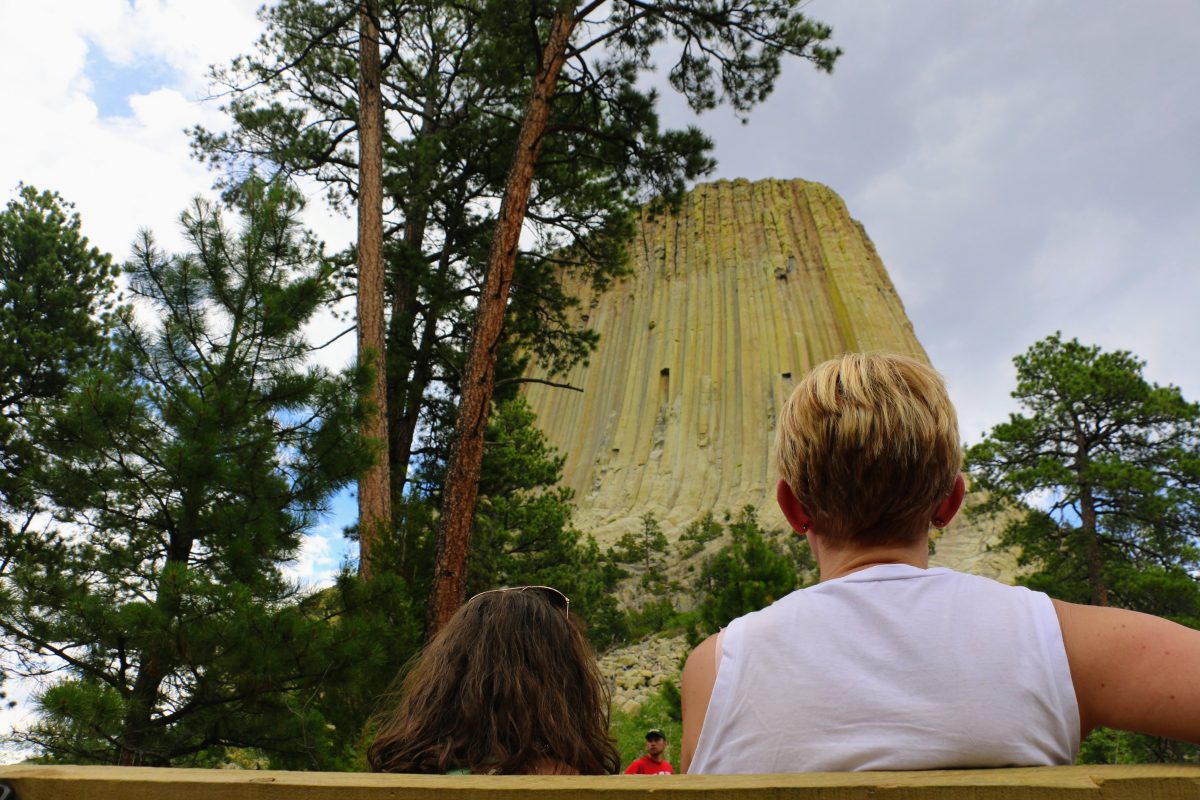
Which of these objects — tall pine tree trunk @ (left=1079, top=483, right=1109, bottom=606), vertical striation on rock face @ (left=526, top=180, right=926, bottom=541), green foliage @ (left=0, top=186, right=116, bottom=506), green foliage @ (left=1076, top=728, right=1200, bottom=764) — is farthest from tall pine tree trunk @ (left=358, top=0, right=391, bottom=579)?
vertical striation on rock face @ (left=526, top=180, right=926, bottom=541)

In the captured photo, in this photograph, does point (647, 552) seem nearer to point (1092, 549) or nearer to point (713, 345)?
point (713, 345)

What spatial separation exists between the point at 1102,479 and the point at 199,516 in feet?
48.2

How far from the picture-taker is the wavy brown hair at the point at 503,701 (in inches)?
57.6

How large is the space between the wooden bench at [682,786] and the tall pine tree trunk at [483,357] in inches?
262

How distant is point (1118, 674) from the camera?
1017mm

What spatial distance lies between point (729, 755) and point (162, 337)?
5.86 metres

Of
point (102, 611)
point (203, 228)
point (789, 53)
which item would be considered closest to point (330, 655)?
point (102, 611)

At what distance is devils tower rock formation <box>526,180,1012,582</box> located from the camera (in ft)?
145

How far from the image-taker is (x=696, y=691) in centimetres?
117

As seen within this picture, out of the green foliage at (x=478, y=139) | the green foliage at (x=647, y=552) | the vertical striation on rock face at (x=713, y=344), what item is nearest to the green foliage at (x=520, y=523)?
the green foliage at (x=478, y=139)

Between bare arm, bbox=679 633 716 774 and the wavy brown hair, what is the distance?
0.36 meters

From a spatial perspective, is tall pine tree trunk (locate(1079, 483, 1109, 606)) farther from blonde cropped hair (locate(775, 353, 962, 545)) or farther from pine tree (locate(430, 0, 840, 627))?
blonde cropped hair (locate(775, 353, 962, 545))

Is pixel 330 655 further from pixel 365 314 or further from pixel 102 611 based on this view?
pixel 365 314

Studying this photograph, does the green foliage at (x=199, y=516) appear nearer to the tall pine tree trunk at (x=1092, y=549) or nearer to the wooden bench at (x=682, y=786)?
the wooden bench at (x=682, y=786)
